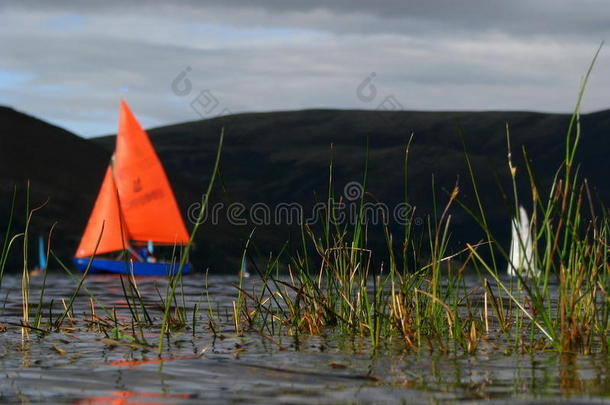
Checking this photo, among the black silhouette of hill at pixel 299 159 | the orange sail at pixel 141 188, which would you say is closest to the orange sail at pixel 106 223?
the orange sail at pixel 141 188

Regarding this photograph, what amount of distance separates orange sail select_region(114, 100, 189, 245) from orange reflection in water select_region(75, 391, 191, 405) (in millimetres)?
29292

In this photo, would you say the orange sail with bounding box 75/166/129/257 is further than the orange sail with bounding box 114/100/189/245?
No

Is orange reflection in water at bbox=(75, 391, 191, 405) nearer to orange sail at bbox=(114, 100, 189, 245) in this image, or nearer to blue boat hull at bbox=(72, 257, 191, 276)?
orange sail at bbox=(114, 100, 189, 245)

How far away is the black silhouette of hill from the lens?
69.6 metres

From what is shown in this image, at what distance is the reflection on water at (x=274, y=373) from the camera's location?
4094mm

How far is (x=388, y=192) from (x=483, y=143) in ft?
44.2

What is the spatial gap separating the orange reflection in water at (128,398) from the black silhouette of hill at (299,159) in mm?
59980

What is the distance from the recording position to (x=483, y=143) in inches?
3952

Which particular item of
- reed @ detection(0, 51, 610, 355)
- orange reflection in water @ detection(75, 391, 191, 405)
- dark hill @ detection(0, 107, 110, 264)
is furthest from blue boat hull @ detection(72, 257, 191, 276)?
orange reflection in water @ detection(75, 391, 191, 405)

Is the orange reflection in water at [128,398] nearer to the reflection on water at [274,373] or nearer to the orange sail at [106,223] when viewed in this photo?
the reflection on water at [274,373]

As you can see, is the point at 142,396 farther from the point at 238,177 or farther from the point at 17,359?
the point at 238,177

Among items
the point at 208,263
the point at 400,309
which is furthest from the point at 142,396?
the point at 208,263

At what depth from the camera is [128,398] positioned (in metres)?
4.00

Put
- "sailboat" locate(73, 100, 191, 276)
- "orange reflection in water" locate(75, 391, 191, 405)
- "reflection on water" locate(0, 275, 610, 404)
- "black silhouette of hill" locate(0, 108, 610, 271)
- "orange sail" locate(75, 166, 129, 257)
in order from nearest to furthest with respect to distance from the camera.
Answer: "orange reflection in water" locate(75, 391, 191, 405), "reflection on water" locate(0, 275, 610, 404), "orange sail" locate(75, 166, 129, 257), "sailboat" locate(73, 100, 191, 276), "black silhouette of hill" locate(0, 108, 610, 271)
